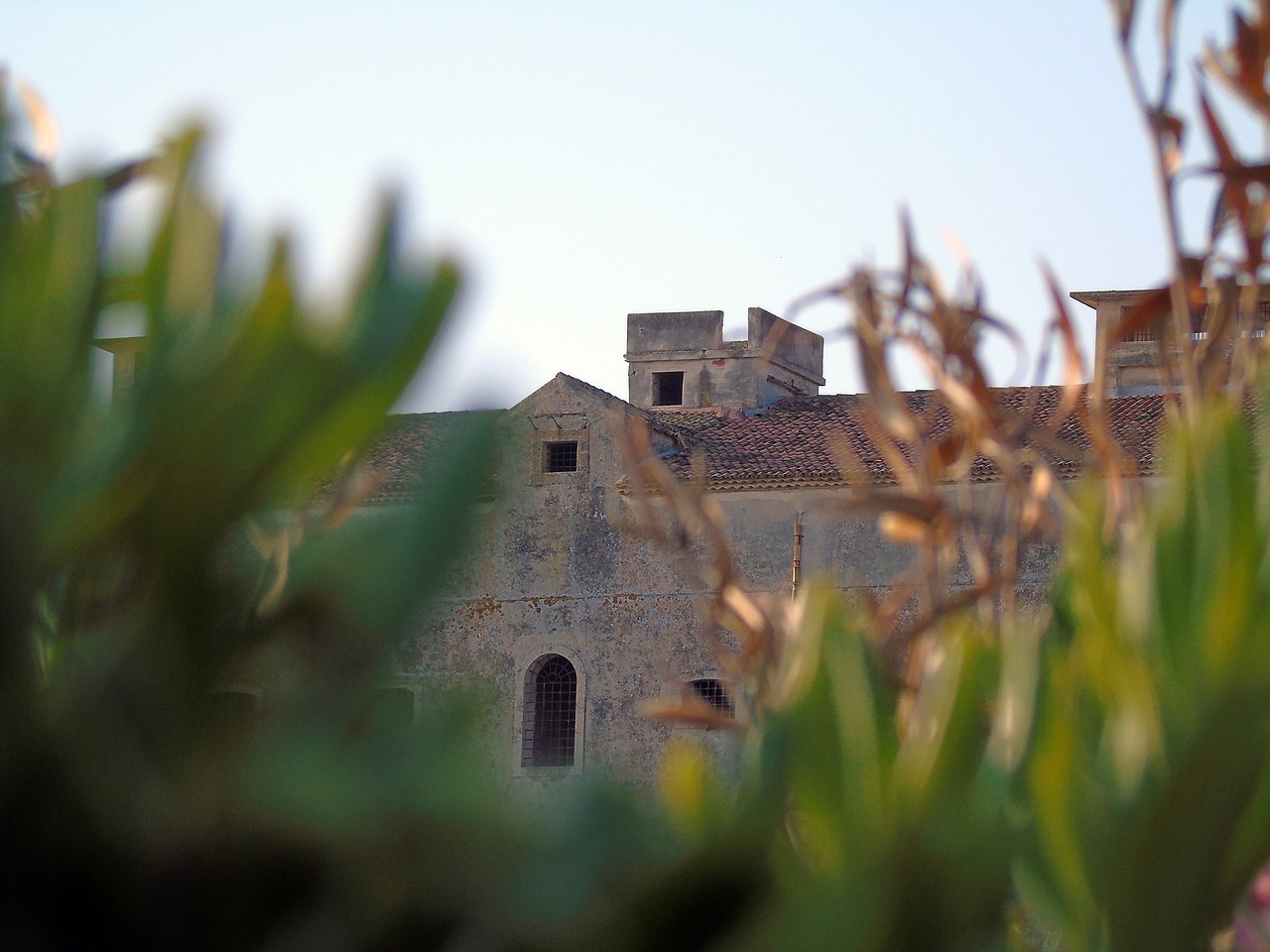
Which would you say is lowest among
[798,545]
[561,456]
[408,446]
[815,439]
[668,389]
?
[798,545]

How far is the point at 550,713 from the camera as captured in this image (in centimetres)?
1802

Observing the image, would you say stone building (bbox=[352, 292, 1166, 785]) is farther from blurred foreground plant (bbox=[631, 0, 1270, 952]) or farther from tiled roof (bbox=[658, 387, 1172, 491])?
blurred foreground plant (bbox=[631, 0, 1270, 952])

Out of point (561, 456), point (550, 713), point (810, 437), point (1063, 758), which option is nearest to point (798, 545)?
point (810, 437)

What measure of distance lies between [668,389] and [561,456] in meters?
5.49

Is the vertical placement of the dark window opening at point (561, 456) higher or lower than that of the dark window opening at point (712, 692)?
higher

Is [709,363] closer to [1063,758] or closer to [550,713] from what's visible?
[550,713]

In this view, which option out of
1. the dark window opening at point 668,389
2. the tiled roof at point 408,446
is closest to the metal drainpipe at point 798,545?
the dark window opening at point 668,389

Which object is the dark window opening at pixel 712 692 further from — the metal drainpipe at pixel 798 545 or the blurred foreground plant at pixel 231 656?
the blurred foreground plant at pixel 231 656

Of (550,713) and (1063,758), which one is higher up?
(1063,758)

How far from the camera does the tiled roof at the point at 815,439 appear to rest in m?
16.9

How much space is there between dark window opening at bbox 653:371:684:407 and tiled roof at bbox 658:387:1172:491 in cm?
320

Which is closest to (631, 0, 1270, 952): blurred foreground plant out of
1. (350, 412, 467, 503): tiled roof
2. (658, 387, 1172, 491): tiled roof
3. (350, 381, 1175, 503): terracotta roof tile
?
(350, 412, 467, 503): tiled roof

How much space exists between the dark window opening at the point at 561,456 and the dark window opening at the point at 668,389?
5.10 metres

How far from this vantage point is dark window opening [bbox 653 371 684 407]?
941 inches
